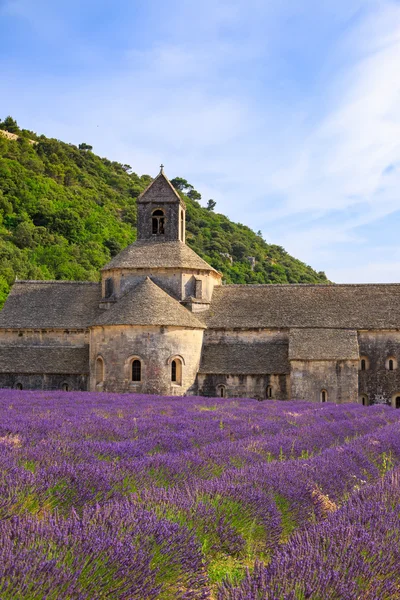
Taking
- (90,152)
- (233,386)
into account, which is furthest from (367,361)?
(90,152)

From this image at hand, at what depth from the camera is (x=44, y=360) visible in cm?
3588

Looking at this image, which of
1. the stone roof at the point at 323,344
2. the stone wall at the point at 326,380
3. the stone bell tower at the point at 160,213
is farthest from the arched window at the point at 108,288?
the stone wall at the point at 326,380

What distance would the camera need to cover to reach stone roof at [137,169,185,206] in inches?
1574

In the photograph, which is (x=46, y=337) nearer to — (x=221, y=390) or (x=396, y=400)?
(x=221, y=390)

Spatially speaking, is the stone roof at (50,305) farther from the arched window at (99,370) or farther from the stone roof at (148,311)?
the stone roof at (148,311)

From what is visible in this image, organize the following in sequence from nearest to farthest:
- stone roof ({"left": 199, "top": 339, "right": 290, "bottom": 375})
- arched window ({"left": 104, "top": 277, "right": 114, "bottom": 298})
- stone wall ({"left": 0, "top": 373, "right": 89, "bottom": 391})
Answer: stone roof ({"left": 199, "top": 339, "right": 290, "bottom": 375}) < stone wall ({"left": 0, "top": 373, "right": 89, "bottom": 391}) < arched window ({"left": 104, "top": 277, "right": 114, "bottom": 298})

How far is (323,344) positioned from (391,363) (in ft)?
13.8

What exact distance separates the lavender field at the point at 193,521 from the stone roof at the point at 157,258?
1005 inches

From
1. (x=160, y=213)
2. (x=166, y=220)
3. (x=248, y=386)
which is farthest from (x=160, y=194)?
(x=248, y=386)

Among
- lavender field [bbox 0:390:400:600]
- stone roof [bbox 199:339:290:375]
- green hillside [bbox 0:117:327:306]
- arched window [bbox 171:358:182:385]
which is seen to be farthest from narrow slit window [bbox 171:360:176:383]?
green hillside [bbox 0:117:327:306]

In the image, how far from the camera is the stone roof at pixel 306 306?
35.3m

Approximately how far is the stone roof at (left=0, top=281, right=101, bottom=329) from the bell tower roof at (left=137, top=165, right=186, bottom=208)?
6196mm

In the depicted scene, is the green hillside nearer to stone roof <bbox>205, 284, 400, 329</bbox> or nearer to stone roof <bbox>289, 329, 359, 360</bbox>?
stone roof <bbox>205, 284, 400, 329</bbox>

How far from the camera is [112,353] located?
32781 mm
